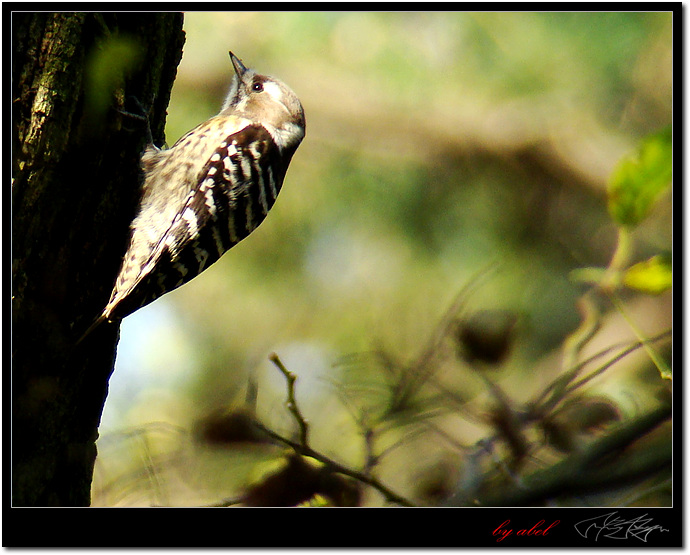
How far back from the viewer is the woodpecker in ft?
7.52

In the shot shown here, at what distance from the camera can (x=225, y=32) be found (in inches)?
182

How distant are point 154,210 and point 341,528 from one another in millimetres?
1284

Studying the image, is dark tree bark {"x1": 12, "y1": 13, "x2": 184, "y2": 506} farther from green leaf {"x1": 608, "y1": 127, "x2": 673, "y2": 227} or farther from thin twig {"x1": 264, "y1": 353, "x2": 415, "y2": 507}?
green leaf {"x1": 608, "y1": 127, "x2": 673, "y2": 227}

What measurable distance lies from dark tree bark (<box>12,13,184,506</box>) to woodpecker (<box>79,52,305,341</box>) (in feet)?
0.29

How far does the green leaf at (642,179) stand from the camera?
1261 mm

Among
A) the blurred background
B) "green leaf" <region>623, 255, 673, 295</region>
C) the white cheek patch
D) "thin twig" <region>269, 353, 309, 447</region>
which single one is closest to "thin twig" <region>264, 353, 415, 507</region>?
"thin twig" <region>269, 353, 309, 447</region>

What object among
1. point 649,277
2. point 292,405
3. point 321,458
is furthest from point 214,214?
point 649,277

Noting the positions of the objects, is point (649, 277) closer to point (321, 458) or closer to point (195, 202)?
point (321, 458)

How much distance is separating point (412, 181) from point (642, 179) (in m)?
3.72

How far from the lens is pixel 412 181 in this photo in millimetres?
4957
